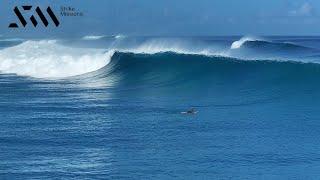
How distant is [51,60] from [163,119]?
16.9 m

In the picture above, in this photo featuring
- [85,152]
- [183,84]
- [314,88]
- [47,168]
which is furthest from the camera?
[183,84]

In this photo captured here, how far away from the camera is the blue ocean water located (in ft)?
36.9

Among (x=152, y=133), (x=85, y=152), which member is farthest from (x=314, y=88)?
(x=85, y=152)

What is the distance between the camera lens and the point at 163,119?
599 inches

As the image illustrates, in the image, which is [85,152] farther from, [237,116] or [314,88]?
[314,88]

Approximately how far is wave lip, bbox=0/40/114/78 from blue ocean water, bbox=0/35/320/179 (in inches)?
6.2

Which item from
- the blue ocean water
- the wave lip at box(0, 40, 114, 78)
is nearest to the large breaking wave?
the wave lip at box(0, 40, 114, 78)

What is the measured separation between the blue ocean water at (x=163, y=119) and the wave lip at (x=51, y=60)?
157 millimetres

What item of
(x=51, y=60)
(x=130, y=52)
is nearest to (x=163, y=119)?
(x=130, y=52)

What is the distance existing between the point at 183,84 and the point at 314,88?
3.96m

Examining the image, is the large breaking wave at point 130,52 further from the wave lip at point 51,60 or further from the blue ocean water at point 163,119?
the blue ocean water at point 163,119

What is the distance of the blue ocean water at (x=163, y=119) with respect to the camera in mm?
11250

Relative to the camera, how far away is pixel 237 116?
Result: 619 inches

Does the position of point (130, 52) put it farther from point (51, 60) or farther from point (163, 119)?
point (163, 119)
